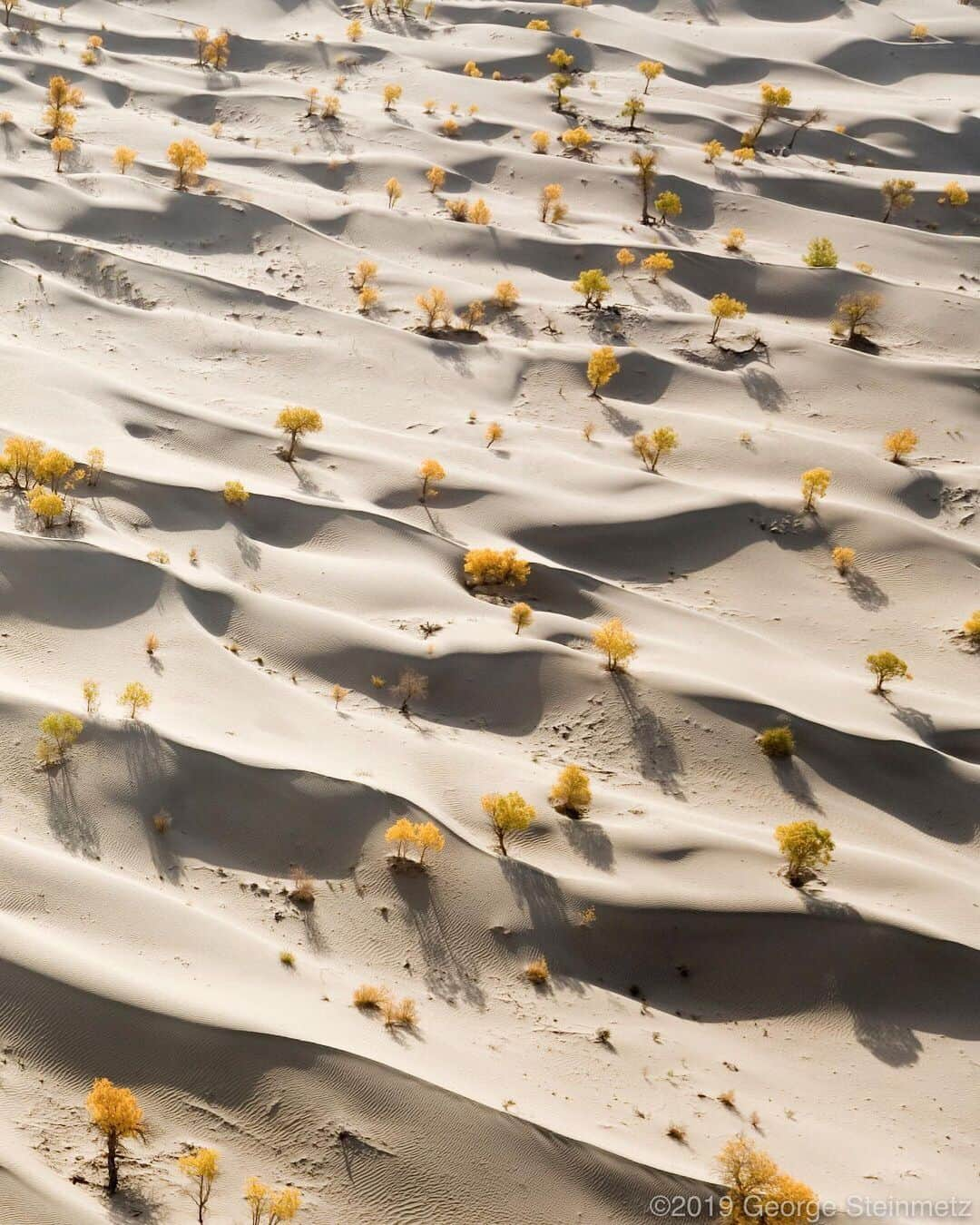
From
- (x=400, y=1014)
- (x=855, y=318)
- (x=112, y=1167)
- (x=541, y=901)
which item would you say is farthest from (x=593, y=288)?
(x=112, y=1167)

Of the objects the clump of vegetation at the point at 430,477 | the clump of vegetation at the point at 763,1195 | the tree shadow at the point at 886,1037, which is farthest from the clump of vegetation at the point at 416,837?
the clump of vegetation at the point at 430,477

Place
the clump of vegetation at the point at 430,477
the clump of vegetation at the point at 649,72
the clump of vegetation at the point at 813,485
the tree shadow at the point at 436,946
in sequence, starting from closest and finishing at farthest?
the tree shadow at the point at 436,946 → the clump of vegetation at the point at 430,477 → the clump of vegetation at the point at 813,485 → the clump of vegetation at the point at 649,72

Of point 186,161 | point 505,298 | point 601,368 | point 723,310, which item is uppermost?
point 186,161

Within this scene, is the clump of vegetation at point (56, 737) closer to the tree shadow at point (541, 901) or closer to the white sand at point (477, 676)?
the white sand at point (477, 676)

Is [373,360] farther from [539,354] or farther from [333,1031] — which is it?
[333,1031]

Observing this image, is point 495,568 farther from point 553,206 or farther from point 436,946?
point 553,206

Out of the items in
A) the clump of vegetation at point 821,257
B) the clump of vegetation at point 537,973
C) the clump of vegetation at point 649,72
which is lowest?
the clump of vegetation at point 537,973
